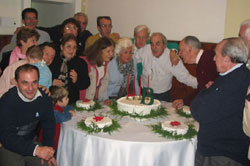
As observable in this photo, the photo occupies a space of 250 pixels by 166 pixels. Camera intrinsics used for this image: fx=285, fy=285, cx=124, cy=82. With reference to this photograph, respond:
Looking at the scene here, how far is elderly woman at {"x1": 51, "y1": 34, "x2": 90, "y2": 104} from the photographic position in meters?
3.11

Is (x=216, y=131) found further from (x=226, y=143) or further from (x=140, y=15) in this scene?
(x=140, y=15)

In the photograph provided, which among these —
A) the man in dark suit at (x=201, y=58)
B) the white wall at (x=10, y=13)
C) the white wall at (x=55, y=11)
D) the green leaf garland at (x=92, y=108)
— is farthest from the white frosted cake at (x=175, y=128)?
the white wall at (x=55, y=11)

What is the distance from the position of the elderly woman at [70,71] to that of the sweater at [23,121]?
2.44 ft

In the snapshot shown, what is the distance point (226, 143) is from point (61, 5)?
524cm

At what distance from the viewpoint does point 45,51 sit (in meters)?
3.02

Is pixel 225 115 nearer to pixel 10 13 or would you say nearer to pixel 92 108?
pixel 92 108

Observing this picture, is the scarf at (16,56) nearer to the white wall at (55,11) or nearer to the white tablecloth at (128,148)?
the white tablecloth at (128,148)

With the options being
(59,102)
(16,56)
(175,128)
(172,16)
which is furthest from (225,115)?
(172,16)

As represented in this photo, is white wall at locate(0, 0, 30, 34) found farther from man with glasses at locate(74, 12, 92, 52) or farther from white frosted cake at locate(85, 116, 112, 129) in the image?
white frosted cake at locate(85, 116, 112, 129)

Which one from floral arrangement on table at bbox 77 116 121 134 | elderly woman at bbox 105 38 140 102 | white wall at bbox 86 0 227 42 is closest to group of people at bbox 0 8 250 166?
elderly woman at bbox 105 38 140 102

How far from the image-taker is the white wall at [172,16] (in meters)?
4.38

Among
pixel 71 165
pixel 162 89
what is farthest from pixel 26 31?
pixel 162 89

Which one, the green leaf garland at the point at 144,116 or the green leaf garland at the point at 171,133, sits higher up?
the green leaf garland at the point at 144,116

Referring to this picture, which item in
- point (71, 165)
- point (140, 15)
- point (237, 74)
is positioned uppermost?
point (140, 15)
